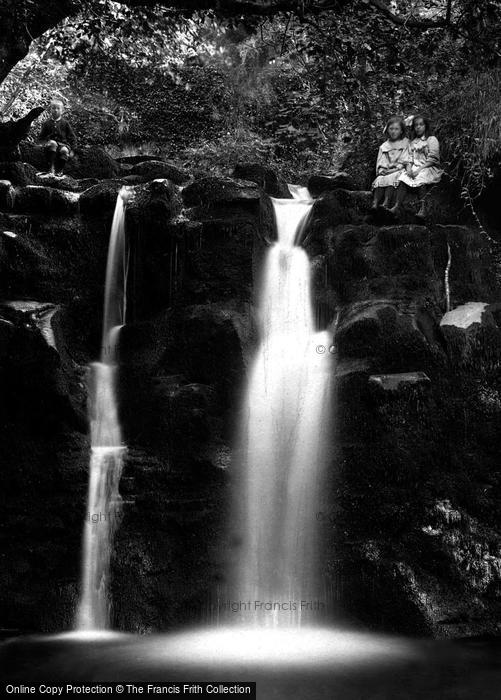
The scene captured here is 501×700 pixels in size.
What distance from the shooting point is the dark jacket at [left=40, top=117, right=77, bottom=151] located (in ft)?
42.0

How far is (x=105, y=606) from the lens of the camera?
6891 millimetres

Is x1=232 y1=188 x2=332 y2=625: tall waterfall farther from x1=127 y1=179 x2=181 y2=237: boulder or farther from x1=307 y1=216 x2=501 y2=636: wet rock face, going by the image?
x1=127 y1=179 x2=181 y2=237: boulder

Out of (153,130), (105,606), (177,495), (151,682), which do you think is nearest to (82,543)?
(105,606)

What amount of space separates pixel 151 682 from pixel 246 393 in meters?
3.56

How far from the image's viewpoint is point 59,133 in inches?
504

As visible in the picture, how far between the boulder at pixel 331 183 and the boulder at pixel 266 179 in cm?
54

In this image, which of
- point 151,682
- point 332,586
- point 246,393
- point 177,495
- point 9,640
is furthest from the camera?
point 246,393

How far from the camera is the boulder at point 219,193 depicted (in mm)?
9305

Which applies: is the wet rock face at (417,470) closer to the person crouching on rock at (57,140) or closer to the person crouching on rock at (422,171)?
the person crouching on rock at (422,171)

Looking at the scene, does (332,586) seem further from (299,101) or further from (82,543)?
(299,101)

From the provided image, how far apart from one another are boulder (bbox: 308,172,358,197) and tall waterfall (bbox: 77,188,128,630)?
476cm

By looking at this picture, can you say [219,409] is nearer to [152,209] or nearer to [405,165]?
[152,209]

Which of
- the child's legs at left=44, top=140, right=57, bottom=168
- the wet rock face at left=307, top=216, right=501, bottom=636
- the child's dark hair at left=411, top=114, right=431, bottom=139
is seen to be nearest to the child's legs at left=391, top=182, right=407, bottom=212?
the child's dark hair at left=411, top=114, right=431, bottom=139

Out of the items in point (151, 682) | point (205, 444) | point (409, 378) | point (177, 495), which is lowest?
point (151, 682)
